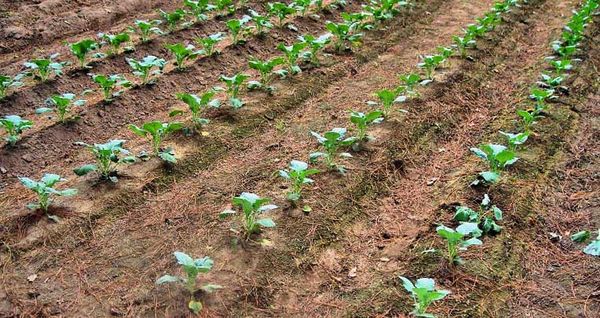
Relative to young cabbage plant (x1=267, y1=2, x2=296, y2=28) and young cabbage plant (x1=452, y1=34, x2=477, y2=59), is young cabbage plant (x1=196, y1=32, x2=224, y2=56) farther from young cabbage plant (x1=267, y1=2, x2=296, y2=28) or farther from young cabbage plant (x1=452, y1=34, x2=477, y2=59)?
young cabbage plant (x1=452, y1=34, x2=477, y2=59)

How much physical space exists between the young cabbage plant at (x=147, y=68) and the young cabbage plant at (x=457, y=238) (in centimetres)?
405

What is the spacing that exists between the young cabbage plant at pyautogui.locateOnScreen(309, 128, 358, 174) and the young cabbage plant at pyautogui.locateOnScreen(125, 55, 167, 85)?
95.0 inches

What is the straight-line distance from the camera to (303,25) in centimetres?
917

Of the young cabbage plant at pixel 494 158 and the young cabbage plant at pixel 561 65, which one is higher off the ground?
the young cabbage plant at pixel 494 158

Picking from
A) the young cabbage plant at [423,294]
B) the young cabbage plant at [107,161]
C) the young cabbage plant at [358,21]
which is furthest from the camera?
the young cabbage plant at [358,21]

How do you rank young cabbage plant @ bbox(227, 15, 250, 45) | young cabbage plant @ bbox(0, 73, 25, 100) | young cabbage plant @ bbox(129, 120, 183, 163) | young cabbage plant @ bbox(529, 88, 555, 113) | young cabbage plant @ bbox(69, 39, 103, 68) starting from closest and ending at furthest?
young cabbage plant @ bbox(129, 120, 183, 163) → young cabbage plant @ bbox(0, 73, 25, 100) → young cabbage plant @ bbox(529, 88, 555, 113) → young cabbage plant @ bbox(69, 39, 103, 68) → young cabbage plant @ bbox(227, 15, 250, 45)

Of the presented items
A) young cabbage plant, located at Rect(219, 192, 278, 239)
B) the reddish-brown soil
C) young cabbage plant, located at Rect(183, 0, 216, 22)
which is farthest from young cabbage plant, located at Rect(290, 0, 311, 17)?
young cabbage plant, located at Rect(219, 192, 278, 239)

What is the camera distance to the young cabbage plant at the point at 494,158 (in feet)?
16.1

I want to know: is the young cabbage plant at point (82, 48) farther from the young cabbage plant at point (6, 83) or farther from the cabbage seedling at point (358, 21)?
the cabbage seedling at point (358, 21)

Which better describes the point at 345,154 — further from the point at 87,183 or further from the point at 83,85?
the point at 83,85

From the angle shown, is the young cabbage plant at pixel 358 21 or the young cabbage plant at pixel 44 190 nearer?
the young cabbage plant at pixel 44 190

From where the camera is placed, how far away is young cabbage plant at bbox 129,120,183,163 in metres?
5.20

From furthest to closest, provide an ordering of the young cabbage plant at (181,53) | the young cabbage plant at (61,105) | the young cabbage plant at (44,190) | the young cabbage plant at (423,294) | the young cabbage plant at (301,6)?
1. the young cabbage plant at (301,6)
2. the young cabbage plant at (181,53)
3. the young cabbage plant at (61,105)
4. the young cabbage plant at (44,190)
5. the young cabbage plant at (423,294)

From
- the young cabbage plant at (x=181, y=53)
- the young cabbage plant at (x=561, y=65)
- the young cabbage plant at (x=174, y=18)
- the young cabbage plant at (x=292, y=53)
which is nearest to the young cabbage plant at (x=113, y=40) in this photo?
the young cabbage plant at (x=181, y=53)
